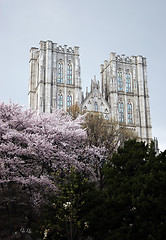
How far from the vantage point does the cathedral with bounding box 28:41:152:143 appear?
187ft

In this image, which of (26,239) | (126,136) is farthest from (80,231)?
(126,136)

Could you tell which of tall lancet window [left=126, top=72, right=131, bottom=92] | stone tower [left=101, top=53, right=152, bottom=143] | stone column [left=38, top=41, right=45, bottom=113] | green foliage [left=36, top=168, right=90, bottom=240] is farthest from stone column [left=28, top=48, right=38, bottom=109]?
green foliage [left=36, top=168, right=90, bottom=240]

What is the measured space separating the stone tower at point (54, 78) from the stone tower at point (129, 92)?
6858 millimetres

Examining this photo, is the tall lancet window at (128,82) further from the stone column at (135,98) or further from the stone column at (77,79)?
the stone column at (77,79)

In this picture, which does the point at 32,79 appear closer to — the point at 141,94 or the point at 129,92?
the point at 129,92

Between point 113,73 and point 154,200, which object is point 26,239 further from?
point 113,73

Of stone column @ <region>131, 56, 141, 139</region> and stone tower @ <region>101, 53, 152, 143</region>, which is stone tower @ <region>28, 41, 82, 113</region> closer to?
stone tower @ <region>101, 53, 152, 143</region>

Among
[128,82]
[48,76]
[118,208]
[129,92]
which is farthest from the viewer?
[128,82]

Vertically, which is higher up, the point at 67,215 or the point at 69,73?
the point at 69,73

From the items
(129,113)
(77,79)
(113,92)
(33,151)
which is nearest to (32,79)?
(77,79)

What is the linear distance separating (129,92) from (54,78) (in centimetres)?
1505

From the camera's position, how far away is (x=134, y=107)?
6200 centimetres

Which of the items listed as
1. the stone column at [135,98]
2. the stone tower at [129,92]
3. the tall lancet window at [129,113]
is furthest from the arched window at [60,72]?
the stone column at [135,98]

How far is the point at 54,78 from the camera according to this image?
5741 centimetres
